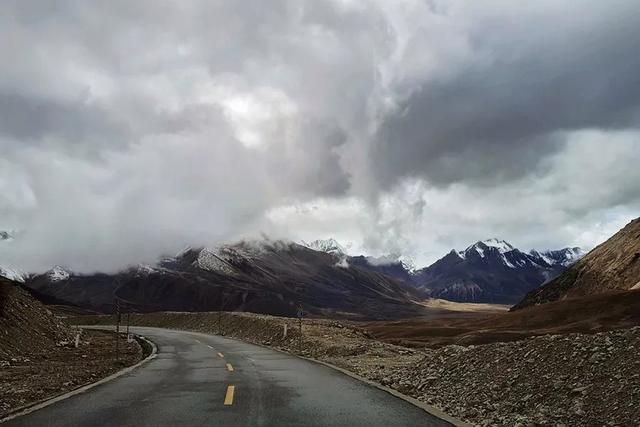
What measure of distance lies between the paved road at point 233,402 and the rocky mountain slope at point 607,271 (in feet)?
294

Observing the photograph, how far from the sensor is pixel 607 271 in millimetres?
114188

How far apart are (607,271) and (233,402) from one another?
116m

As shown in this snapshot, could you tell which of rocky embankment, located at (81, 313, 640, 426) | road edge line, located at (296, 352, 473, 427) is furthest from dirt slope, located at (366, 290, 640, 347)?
rocky embankment, located at (81, 313, 640, 426)

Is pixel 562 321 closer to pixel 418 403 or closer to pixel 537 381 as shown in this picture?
pixel 418 403

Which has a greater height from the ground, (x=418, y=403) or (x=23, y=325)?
(x=23, y=325)

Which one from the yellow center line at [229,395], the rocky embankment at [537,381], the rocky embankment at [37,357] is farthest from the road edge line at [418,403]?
the rocky embankment at [37,357]

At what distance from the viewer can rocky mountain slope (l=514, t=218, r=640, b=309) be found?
105812 millimetres

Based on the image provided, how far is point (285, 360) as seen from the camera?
27.5 meters

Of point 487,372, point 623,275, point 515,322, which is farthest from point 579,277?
point 487,372

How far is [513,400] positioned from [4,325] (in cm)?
2632

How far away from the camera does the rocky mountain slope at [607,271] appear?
4166 inches

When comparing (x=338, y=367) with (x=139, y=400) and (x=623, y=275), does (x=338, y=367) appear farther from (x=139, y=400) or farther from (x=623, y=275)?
(x=623, y=275)

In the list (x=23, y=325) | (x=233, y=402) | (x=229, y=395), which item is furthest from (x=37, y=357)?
(x=233, y=402)

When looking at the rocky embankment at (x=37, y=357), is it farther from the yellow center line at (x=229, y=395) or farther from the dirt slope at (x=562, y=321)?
the dirt slope at (x=562, y=321)
